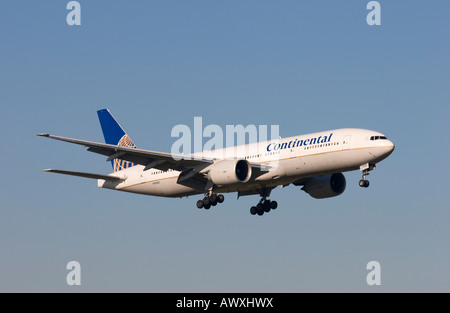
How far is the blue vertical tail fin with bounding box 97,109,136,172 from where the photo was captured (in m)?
69.8

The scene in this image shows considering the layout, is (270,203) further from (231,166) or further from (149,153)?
(149,153)

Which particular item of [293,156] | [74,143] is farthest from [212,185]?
[74,143]

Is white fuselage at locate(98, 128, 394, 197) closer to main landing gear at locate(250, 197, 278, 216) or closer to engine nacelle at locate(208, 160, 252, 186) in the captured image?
engine nacelle at locate(208, 160, 252, 186)

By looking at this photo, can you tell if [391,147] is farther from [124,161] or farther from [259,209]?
[124,161]

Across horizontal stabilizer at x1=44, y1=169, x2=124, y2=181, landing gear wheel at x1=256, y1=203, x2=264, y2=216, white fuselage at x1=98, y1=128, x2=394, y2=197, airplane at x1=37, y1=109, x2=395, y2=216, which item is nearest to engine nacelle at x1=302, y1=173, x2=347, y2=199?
airplane at x1=37, y1=109, x2=395, y2=216

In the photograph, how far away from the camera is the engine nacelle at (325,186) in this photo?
2504 inches

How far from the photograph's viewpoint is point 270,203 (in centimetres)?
6456

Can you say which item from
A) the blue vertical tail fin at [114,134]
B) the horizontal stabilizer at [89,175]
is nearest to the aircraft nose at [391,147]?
the horizontal stabilizer at [89,175]

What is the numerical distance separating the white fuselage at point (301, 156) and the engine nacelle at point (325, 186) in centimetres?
443

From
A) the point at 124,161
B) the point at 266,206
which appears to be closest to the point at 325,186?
the point at 266,206

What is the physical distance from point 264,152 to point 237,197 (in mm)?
6174

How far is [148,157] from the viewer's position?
59781 millimetres

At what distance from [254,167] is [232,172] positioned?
1.60 metres

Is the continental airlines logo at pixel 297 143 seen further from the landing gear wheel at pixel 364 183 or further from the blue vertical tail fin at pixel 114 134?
the blue vertical tail fin at pixel 114 134
